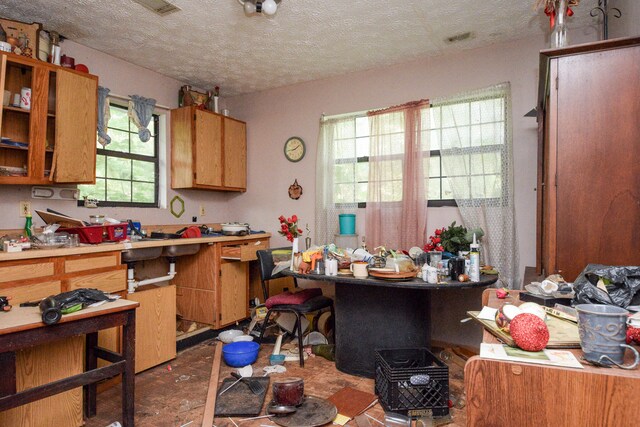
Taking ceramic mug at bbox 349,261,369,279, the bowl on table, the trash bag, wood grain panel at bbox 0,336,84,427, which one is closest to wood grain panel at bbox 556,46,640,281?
the trash bag

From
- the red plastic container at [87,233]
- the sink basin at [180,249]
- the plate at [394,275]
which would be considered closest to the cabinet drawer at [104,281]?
the red plastic container at [87,233]

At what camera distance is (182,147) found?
4.31m

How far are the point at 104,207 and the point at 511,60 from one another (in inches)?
164

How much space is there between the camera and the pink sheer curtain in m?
3.71

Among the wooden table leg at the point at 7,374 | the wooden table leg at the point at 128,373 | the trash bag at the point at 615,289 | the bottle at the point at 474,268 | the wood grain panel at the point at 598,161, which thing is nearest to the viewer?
the trash bag at the point at 615,289

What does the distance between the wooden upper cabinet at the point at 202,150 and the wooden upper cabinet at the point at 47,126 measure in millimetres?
1100

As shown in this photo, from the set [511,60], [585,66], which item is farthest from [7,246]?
[511,60]

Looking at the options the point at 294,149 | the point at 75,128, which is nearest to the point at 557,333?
the point at 75,128

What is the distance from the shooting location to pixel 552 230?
1749 millimetres

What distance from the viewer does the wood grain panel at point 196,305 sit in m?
3.93

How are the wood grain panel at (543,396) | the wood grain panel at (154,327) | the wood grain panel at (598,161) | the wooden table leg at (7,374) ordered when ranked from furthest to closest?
the wood grain panel at (154,327), the wooden table leg at (7,374), the wood grain panel at (598,161), the wood grain panel at (543,396)

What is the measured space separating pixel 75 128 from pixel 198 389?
234cm

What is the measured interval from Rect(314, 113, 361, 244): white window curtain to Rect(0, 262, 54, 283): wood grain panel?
2.61 metres

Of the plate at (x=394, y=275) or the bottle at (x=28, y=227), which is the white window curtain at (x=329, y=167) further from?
the bottle at (x=28, y=227)
